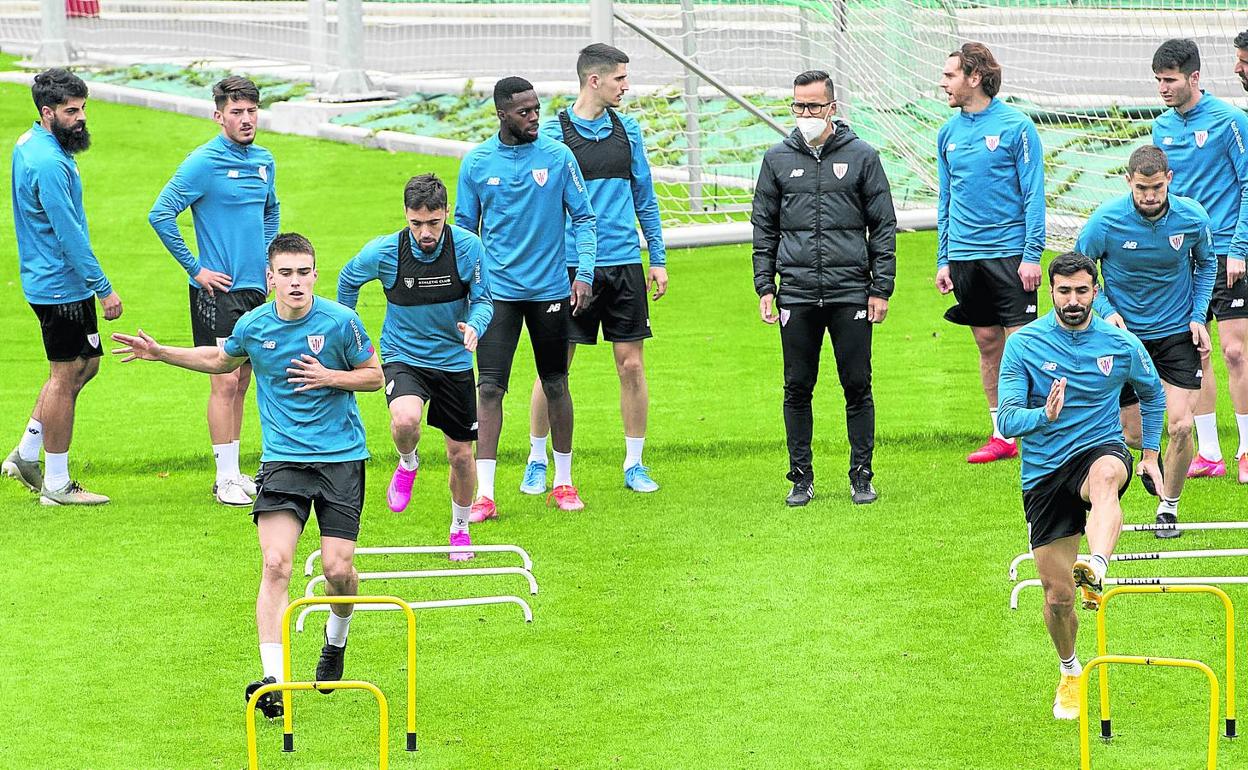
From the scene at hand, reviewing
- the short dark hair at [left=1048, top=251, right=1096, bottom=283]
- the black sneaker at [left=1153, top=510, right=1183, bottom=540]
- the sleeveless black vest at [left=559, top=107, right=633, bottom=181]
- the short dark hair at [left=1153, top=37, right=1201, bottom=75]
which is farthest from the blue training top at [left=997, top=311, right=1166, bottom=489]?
the sleeveless black vest at [left=559, top=107, right=633, bottom=181]

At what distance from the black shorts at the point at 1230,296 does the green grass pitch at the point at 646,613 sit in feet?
3.21

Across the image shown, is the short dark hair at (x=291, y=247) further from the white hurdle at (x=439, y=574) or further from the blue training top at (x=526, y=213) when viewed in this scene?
the blue training top at (x=526, y=213)

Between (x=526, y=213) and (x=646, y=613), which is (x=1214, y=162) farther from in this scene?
(x=646, y=613)

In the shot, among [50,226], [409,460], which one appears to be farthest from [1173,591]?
[50,226]

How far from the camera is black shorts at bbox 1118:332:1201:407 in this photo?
29.7 ft

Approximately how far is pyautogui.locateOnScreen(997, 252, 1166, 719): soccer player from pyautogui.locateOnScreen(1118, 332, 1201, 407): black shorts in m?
2.04

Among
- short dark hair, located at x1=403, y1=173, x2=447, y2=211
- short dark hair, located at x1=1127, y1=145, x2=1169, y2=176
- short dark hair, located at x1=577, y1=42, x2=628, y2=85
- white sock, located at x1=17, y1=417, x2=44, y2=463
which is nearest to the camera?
short dark hair, located at x1=403, y1=173, x2=447, y2=211

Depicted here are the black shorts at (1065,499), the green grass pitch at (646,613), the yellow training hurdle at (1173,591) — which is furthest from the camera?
the black shorts at (1065,499)

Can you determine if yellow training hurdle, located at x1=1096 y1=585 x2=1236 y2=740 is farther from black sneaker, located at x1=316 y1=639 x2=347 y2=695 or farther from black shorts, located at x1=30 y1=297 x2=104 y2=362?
black shorts, located at x1=30 y1=297 x2=104 y2=362

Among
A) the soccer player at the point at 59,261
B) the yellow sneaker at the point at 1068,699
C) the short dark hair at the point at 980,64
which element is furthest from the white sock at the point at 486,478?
the yellow sneaker at the point at 1068,699

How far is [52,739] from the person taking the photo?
22.5 ft

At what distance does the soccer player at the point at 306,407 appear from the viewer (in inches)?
284

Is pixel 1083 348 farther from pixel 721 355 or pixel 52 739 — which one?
pixel 721 355

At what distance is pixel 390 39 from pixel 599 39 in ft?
32.8
